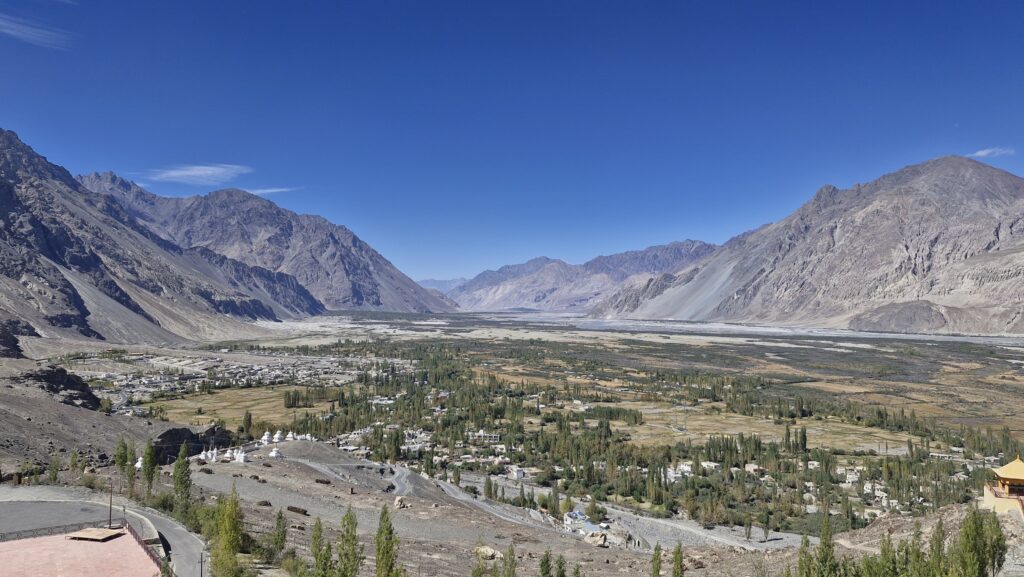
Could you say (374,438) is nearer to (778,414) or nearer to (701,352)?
(778,414)

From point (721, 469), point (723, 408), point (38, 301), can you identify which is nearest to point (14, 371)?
point (721, 469)

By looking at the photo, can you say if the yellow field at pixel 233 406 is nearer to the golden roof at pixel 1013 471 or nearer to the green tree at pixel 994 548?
the green tree at pixel 994 548

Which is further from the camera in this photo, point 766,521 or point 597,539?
point 766,521

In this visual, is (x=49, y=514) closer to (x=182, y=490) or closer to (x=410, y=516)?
(x=182, y=490)

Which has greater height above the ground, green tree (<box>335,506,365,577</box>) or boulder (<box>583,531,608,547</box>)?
green tree (<box>335,506,365,577</box>)

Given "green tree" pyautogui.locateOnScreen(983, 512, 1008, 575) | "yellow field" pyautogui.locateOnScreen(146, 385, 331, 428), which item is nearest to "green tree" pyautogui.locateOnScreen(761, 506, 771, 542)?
"green tree" pyautogui.locateOnScreen(983, 512, 1008, 575)

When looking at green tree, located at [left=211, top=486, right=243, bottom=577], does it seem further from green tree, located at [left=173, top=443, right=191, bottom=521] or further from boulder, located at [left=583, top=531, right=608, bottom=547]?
boulder, located at [left=583, top=531, right=608, bottom=547]

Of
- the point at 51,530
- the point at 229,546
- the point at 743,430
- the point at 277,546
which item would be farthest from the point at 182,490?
the point at 743,430

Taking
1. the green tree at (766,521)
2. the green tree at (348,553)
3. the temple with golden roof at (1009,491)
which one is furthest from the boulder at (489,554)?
the temple with golden roof at (1009,491)
